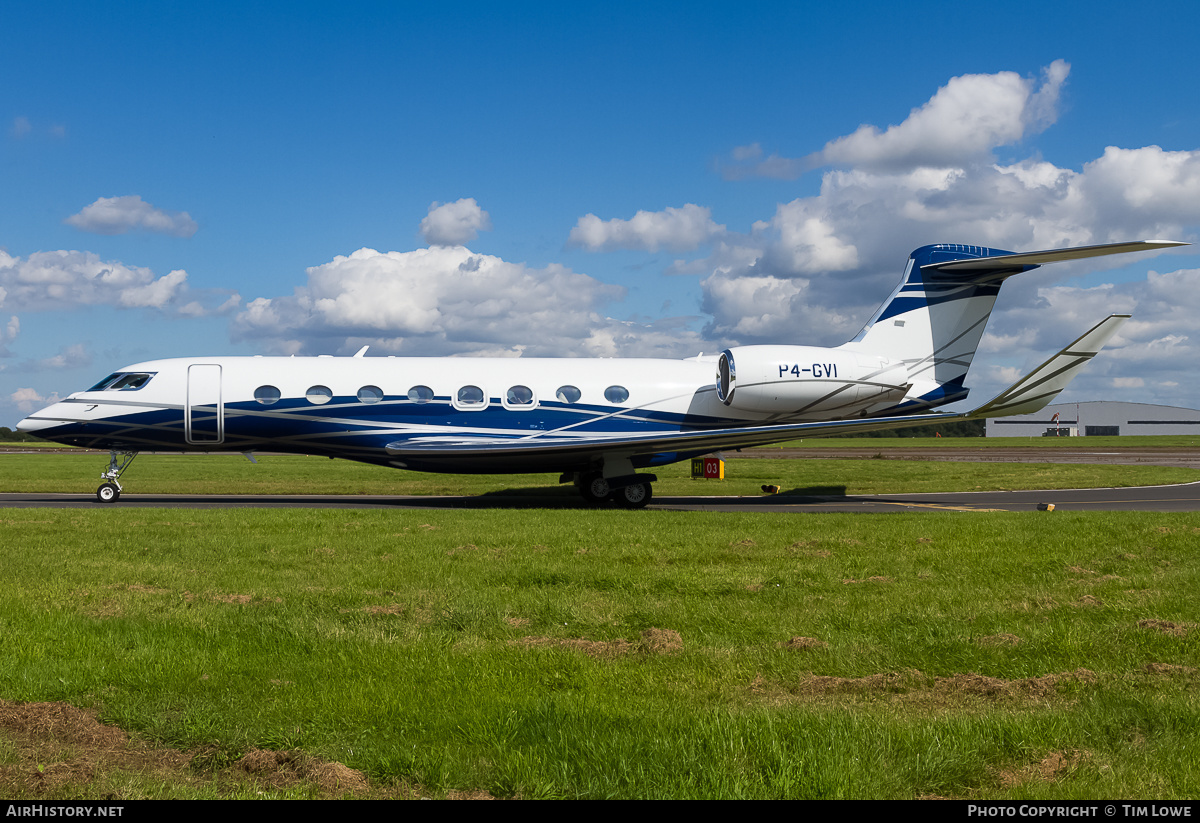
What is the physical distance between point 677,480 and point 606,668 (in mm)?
24609

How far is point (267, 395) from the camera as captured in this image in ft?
67.9

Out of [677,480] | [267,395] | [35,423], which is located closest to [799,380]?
[677,480]

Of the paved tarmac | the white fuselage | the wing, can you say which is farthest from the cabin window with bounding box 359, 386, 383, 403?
the paved tarmac

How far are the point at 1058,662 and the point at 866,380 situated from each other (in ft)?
52.6

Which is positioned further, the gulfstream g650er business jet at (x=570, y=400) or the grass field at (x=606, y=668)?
the gulfstream g650er business jet at (x=570, y=400)

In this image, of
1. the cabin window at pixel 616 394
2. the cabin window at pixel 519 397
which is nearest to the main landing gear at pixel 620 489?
the cabin window at pixel 616 394

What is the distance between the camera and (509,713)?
17.5 ft

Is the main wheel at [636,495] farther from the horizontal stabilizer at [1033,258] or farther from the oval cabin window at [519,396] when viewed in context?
the horizontal stabilizer at [1033,258]

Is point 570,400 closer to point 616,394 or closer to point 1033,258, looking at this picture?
point 616,394

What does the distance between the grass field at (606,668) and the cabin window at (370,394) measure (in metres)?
8.56

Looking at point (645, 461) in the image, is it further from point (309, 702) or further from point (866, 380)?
point (309, 702)

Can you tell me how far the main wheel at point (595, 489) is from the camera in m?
22.1

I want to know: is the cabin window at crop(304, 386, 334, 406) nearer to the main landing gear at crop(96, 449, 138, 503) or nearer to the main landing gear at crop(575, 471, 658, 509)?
the main landing gear at crop(96, 449, 138, 503)

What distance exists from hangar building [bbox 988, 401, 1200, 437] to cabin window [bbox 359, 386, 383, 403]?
10232 cm
